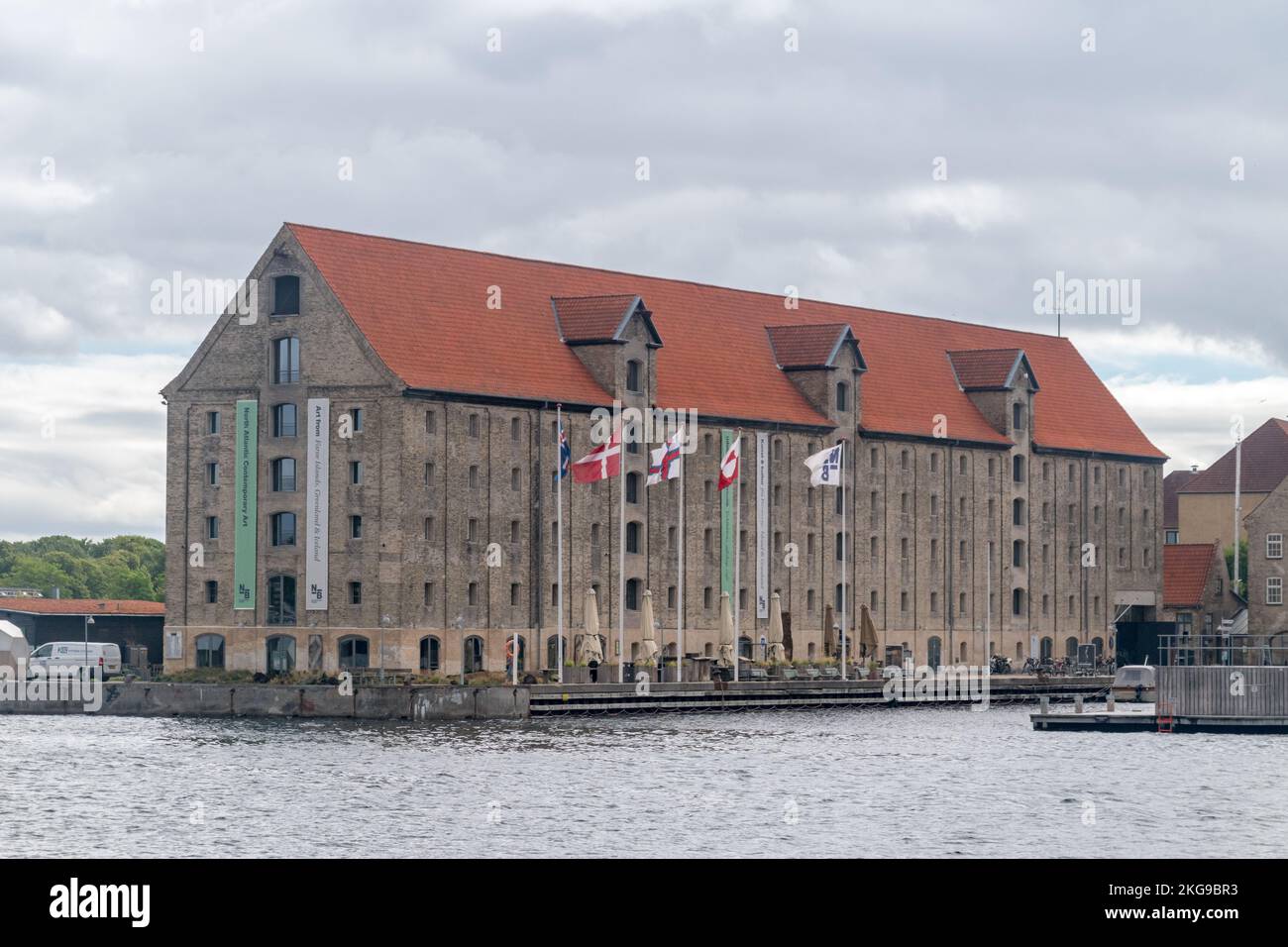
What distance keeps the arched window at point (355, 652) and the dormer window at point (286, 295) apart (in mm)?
14179

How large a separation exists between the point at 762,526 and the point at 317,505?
25.1 m

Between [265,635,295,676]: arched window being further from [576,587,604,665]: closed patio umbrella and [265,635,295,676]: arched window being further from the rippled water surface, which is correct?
[576,587,604,665]: closed patio umbrella

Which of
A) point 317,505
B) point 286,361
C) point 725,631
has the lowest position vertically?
point 725,631

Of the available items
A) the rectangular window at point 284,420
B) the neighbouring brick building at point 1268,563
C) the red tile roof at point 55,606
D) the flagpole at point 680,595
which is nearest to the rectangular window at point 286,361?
the rectangular window at point 284,420

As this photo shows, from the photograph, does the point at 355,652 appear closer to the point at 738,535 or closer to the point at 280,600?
the point at 280,600

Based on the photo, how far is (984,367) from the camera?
130m

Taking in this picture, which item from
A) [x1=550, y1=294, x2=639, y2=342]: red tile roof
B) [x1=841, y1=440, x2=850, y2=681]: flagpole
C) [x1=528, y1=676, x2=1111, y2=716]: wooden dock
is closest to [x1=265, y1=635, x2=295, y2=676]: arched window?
[x1=528, y1=676, x2=1111, y2=716]: wooden dock

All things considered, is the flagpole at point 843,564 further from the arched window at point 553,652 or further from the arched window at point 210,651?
the arched window at point 210,651

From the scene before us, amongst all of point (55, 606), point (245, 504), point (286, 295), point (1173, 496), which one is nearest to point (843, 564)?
point (245, 504)

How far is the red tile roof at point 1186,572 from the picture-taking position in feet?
450

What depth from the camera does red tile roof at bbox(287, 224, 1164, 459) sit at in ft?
323

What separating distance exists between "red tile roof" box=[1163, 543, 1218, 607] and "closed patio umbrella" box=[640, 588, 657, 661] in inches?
1924

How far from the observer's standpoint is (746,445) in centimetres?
11162
